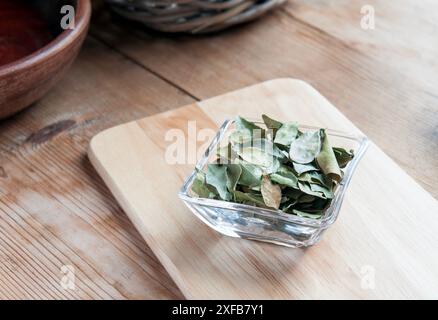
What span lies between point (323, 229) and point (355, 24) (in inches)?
23.8

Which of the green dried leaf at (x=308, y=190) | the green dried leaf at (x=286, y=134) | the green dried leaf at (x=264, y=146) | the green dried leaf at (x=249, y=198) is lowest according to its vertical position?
the green dried leaf at (x=249, y=198)

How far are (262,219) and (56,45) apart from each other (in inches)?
14.8

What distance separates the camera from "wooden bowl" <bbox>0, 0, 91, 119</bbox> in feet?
2.73

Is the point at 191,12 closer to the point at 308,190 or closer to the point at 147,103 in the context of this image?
the point at 147,103

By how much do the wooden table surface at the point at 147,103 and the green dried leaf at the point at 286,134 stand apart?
0.64 ft

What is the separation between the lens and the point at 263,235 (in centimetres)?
72

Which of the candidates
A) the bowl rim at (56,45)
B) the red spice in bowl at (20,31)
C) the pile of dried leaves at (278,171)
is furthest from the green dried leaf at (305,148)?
the red spice in bowl at (20,31)

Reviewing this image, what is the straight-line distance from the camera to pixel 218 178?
28.1 inches

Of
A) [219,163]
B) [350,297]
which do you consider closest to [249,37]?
[219,163]

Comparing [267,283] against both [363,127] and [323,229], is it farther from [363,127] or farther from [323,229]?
[363,127]

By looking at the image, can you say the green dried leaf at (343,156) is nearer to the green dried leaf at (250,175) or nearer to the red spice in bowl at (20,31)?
the green dried leaf at (250,175)

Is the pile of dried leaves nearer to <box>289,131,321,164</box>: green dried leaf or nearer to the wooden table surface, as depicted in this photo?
<box>289,131,321,164</box>: green dried leaf

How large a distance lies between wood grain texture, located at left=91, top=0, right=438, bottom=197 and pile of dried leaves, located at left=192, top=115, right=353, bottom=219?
0.21 meters

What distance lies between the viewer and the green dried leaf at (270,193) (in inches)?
26.5
